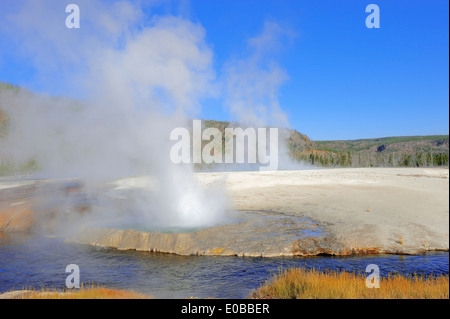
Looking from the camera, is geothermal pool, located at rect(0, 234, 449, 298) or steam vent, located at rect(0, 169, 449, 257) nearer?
geothermal pool, located at rect(0, 234, 449, 298)

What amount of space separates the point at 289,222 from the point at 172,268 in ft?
20.2

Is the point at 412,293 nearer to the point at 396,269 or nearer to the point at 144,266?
the point at 396,269

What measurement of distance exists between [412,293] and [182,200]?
11015 millimetres

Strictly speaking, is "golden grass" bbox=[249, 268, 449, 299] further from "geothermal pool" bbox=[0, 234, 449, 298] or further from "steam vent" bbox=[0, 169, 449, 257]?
"steam vent" bbox=[0, 169, 449, 257]

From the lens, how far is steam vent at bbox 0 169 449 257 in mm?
9633

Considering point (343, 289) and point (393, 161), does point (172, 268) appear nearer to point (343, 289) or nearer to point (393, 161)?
point (343, 289)

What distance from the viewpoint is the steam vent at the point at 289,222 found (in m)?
9.63

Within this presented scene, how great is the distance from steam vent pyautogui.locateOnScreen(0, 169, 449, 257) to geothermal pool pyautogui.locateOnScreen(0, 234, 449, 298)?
523mm

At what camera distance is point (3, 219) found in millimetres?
15344

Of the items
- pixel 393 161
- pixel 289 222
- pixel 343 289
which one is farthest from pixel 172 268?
pixel 393 161

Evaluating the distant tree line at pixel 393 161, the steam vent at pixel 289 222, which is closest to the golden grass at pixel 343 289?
the steam vent at pixel 289 222

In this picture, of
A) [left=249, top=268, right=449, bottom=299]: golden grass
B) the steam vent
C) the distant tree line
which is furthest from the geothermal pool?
the distant tree line
